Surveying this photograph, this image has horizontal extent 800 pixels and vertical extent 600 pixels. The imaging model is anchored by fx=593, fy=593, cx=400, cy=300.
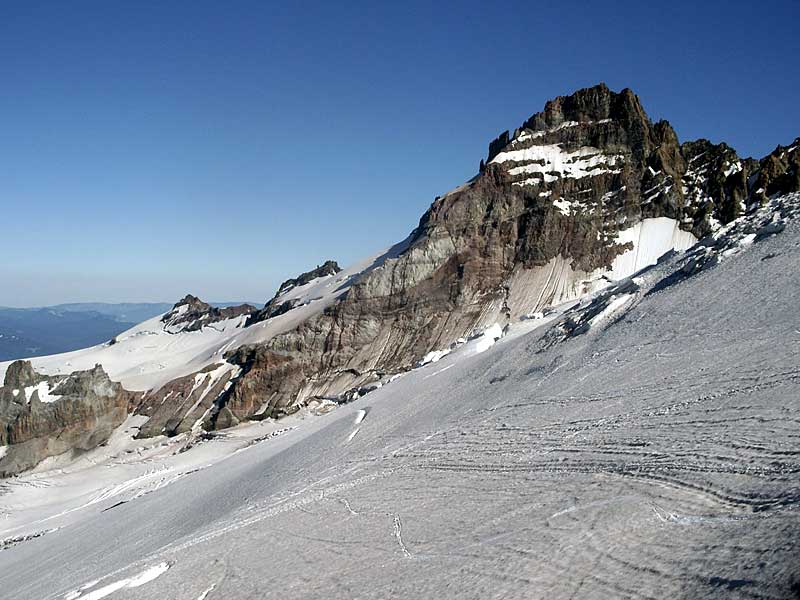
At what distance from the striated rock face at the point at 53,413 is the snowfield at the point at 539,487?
88.7 ft

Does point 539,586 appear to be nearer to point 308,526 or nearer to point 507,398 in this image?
point 308,526

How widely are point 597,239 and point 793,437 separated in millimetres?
46456

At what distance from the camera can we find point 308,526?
1172 cm

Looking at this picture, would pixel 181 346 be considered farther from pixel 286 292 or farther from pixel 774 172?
pixel 774 172

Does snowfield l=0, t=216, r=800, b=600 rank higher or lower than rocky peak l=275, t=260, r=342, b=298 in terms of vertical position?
lower

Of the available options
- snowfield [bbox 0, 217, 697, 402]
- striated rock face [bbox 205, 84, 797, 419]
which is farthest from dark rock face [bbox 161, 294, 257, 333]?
striated rock face [bbox 205, 84, 797, 419]

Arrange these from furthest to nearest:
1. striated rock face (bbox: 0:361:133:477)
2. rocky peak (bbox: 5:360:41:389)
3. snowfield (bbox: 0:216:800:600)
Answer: rocky peak (bbox: 5:360:41:389) < striated rock face (bbox: 0:361:133:477) < snowfield (bbox: 0:216:800:600)

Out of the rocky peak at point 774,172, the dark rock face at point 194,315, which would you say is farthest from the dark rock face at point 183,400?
the rocky peak at point 774,172

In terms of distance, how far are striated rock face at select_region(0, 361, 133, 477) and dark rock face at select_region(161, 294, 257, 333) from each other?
27064 millimetres

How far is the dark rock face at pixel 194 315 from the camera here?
269ft

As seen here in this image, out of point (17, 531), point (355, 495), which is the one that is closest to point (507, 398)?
point (355, 495)

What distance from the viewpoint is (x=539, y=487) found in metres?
A: 9.98

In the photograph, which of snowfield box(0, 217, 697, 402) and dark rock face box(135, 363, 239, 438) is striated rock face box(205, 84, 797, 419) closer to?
snowfield box(0, 217, 697, 402)

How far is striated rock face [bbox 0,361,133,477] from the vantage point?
48188mm
